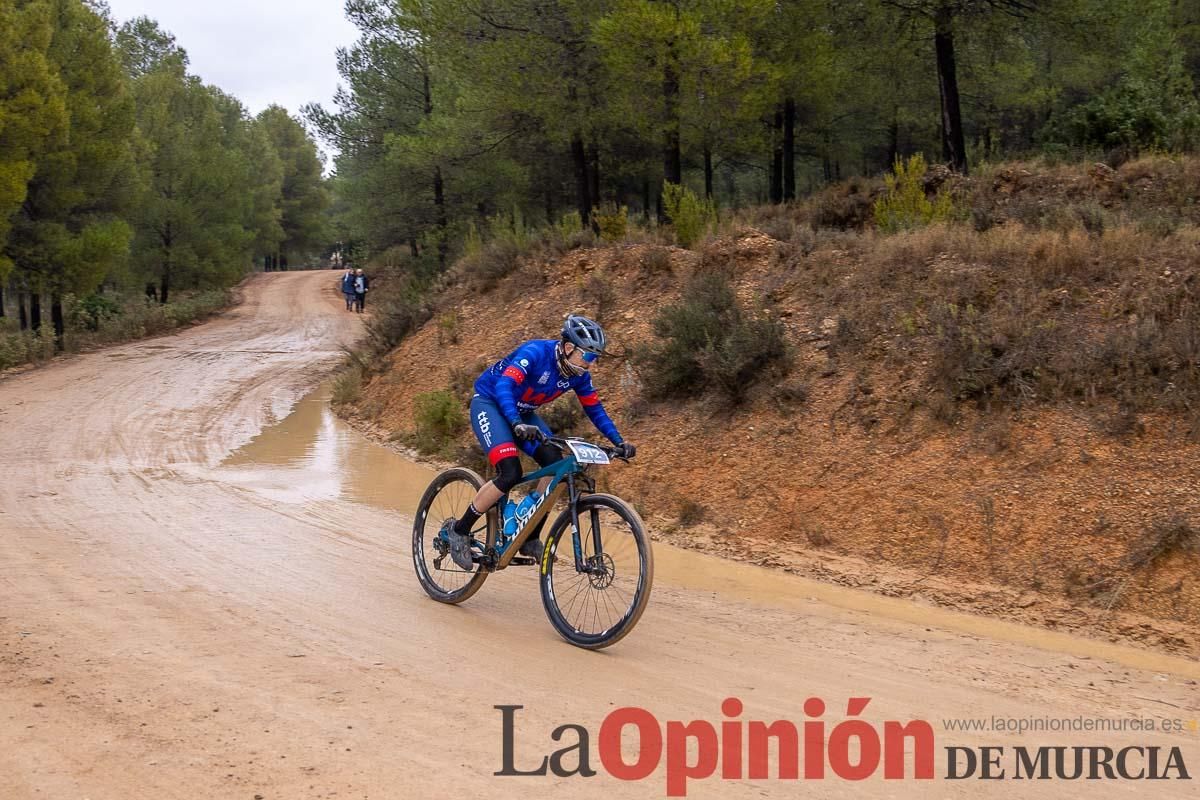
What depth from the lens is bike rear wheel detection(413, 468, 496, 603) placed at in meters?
6.96

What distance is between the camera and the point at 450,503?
7.45 m

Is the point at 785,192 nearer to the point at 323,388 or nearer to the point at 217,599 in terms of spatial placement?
the point at 323,388

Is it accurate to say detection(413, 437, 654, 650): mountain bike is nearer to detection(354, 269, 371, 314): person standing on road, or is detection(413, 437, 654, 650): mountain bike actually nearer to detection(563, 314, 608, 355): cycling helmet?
detection(563, 314, 608, 355): cycling helmet

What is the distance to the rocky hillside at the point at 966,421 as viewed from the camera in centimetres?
747

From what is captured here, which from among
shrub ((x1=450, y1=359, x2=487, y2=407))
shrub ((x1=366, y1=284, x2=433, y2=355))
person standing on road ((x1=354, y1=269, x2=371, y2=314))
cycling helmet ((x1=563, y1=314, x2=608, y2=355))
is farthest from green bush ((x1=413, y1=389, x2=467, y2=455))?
person standing on road ((x1=354, y1=269, x2=371, y2=314))

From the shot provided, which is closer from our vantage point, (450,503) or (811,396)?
(450,503)

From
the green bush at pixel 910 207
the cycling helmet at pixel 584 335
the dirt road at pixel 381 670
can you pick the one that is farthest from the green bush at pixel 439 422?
the cycling helmet at pixel 584 335

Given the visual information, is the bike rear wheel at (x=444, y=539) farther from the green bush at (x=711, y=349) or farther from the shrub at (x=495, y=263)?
the shrub at (x=495, y=263)

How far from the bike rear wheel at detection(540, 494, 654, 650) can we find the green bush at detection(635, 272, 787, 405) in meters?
5.10

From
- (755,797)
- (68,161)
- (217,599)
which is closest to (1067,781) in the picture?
(755,797)

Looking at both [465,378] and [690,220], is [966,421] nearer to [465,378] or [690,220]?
[690,220]

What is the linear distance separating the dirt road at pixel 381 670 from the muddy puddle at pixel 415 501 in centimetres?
6

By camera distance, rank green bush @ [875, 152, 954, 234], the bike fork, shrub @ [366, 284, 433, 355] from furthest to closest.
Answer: shrub @ [366, 284, 433, 355], green bush @ [875, 152, 954, 234], the bike fork

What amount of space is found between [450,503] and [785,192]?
21133 millimetres
